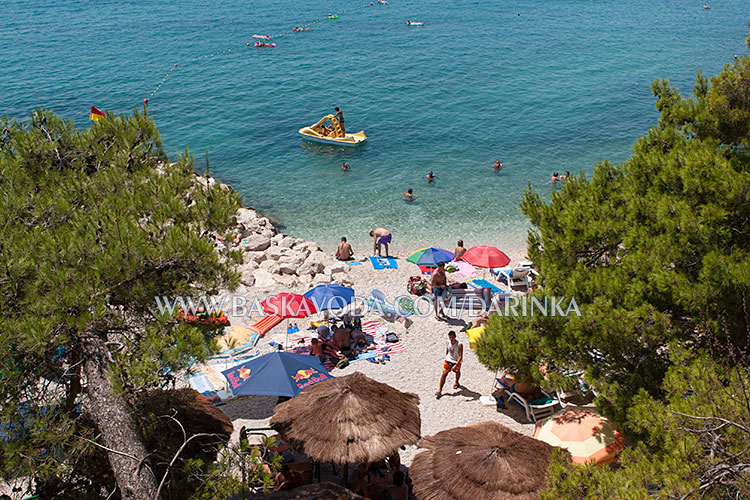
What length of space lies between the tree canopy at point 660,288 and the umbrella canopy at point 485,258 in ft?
23.9

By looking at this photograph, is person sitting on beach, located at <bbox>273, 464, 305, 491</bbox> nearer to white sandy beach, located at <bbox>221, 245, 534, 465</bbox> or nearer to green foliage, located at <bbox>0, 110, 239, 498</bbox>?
white sandy beach, located at <bbox>221, 245, 534, 465</bbox>

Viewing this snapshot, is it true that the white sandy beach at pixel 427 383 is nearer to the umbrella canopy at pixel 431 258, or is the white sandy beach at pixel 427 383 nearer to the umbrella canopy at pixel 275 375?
the umbrella canopy at pixel 275 375

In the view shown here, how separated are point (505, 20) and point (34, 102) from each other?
175 feet

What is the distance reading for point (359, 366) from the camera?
44.8 ft

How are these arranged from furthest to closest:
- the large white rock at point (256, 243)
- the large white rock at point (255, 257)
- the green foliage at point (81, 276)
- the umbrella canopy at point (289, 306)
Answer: the large white rock at point (256, 243), the large white rock at point (255, 257), the umbrella canopy at point (289, 306), the green foliage at point (81, 276)

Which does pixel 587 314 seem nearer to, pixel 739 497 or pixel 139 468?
pixel 739 497

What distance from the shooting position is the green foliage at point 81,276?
6109 mm

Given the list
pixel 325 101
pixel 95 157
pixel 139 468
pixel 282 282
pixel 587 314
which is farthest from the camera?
pixel 325 101

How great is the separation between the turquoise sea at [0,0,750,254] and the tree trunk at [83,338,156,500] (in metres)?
16.8

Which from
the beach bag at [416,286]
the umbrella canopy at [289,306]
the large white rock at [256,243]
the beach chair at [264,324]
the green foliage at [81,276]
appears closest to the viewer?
the green foliage at [81,276]

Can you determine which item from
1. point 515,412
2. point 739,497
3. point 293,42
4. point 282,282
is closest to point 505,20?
point 293,42

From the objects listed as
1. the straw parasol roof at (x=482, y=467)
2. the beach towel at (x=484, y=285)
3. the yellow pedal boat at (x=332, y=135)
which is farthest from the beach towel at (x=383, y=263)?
the yellow pedal boat at (x=332, y=135)

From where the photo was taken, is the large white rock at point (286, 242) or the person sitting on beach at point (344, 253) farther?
the large white rock at point (286, 242)

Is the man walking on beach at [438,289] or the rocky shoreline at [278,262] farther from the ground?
the man walking on beach at [438,289]
